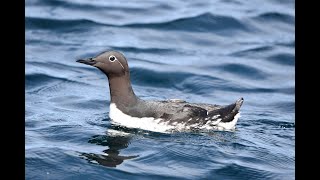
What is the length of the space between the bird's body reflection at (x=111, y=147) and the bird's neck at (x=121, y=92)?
427mm

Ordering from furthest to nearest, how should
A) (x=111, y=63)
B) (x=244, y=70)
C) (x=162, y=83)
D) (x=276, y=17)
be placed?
(x=276, y=17), (x=244, y=70), (x=162, y=83), (x=111, y=63)

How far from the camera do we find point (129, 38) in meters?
16.5

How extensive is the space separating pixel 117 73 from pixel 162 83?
360cm

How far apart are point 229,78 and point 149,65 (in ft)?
5.17

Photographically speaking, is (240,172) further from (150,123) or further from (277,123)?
(277,123)

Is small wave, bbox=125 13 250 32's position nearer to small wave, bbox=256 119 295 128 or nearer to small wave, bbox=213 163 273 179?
small wave, bbox=256 119 295 128

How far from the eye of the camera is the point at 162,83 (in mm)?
13516

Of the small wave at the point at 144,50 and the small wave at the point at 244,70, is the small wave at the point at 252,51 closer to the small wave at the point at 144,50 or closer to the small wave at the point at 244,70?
the small wave at the point at 244,70

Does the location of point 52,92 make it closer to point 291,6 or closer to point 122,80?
point 122,80

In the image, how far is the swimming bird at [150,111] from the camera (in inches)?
384

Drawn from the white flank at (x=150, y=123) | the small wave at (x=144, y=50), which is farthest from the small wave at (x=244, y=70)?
the white flank at (x=150, y=123)

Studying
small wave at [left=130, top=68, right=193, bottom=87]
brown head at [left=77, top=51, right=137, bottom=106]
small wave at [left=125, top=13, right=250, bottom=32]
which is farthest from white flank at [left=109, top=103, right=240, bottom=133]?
small wave at [left=125, top=13, right=250, bottom=32]

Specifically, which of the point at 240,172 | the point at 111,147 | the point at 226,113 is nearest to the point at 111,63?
the point at 111,147
